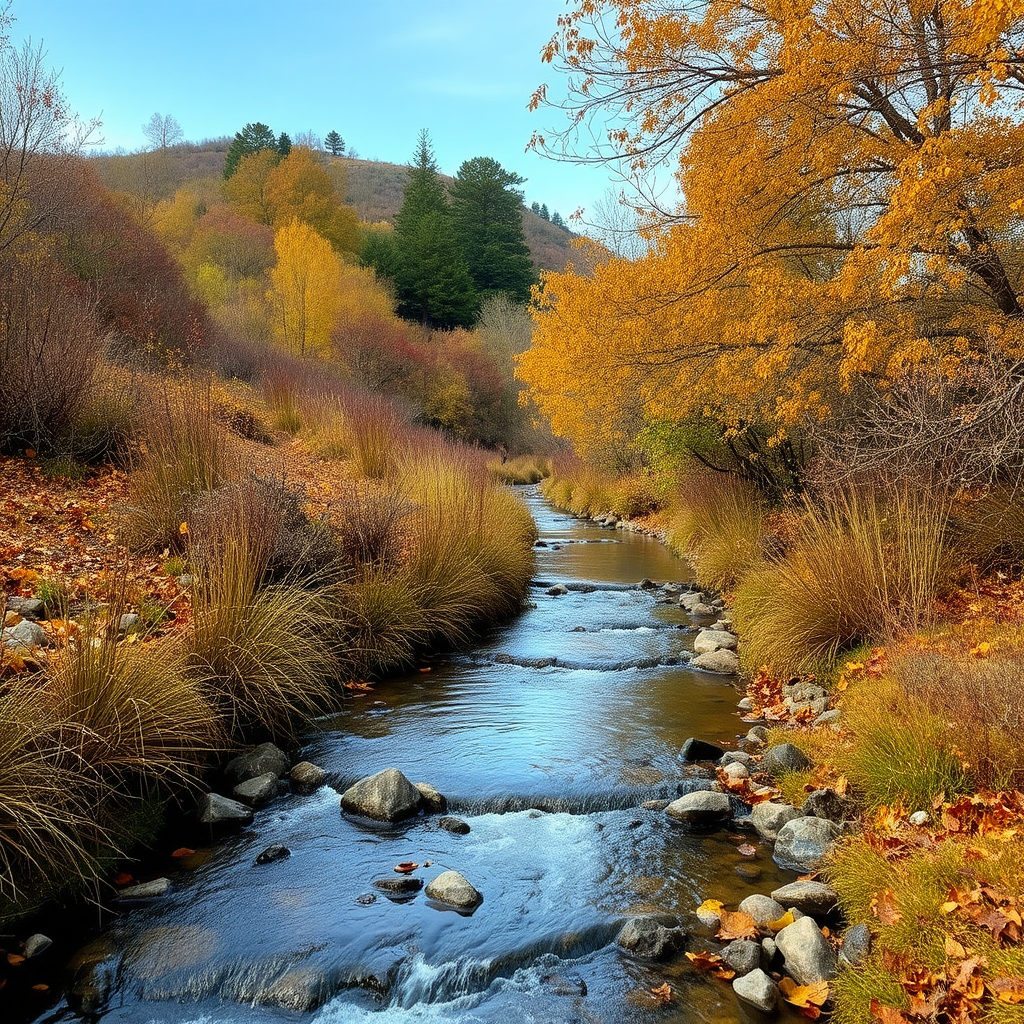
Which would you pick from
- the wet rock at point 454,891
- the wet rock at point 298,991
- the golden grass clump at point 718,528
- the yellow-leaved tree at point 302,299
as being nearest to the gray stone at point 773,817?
the wet rock at point 454,891

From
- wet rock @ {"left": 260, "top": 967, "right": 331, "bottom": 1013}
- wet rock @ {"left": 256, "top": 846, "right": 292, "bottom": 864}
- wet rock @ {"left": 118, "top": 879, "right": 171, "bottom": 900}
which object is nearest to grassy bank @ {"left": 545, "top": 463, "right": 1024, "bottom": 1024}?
wet rock @ {"left": 260, "top": 967, "right": 331, "bottom": 1013}

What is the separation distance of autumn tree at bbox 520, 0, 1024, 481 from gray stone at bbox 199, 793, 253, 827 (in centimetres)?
562

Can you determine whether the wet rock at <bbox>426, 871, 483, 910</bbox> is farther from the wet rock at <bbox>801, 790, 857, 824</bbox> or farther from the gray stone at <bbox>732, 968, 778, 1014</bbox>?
the wet rock at <bbox>801, 790, 857, 824</bbox>

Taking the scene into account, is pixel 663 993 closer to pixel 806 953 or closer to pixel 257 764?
pixel 806 953

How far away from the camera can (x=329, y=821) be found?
4465 mm

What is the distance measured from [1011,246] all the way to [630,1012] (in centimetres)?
823

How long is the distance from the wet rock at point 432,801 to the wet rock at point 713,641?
12.2ft

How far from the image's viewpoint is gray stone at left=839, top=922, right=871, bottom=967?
3010mm

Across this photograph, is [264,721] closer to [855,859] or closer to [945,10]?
[855,859]

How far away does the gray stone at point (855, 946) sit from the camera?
118 inches

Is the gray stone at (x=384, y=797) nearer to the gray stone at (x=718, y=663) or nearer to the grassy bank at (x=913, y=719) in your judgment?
the grassy bank at (x=913, y=719)

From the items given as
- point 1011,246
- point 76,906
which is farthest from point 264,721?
point 1011,246

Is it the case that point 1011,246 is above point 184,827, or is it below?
above

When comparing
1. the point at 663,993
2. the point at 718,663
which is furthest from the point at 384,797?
the point at 718,663
